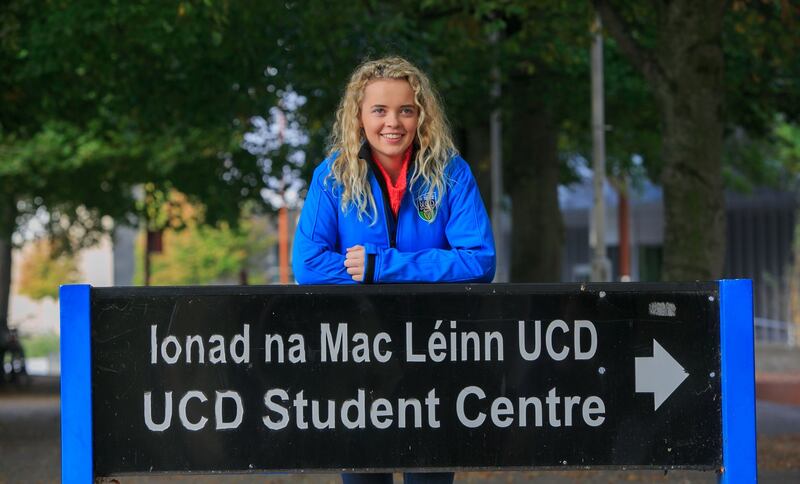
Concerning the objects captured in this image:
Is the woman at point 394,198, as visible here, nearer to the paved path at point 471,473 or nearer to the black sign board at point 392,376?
the black sign board at point 392,376

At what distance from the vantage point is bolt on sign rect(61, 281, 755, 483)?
3.96 m

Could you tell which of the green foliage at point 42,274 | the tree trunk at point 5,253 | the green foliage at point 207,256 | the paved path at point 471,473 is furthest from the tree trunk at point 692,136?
the green foliage at point 207,256

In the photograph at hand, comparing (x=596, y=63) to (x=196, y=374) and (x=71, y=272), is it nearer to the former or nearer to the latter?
(x=196, y=374)

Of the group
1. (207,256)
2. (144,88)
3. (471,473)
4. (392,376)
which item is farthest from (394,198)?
(207,256)

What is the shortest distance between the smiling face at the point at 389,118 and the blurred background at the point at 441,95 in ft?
1.96

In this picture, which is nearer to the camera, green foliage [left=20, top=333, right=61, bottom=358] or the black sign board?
the black sign board

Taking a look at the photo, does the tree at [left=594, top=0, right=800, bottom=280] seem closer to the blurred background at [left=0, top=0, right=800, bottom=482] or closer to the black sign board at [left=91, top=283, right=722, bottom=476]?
the blurred background at [left=0, top=0, right=800, bottom=482]

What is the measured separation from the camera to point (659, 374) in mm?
3951

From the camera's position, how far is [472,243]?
4.20 metres

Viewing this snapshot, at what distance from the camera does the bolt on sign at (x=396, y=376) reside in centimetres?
396

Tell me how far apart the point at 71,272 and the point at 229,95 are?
53304mm

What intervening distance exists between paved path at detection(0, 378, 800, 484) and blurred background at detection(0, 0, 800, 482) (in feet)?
0.21

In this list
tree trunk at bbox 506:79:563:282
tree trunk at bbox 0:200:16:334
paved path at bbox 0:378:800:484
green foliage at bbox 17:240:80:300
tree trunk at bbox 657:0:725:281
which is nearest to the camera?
paved path at bbox 0:378:800:484

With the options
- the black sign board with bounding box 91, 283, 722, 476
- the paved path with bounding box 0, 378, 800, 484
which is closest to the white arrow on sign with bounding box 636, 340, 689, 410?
the black sign board with bounding box 91, 283, 722, 476
